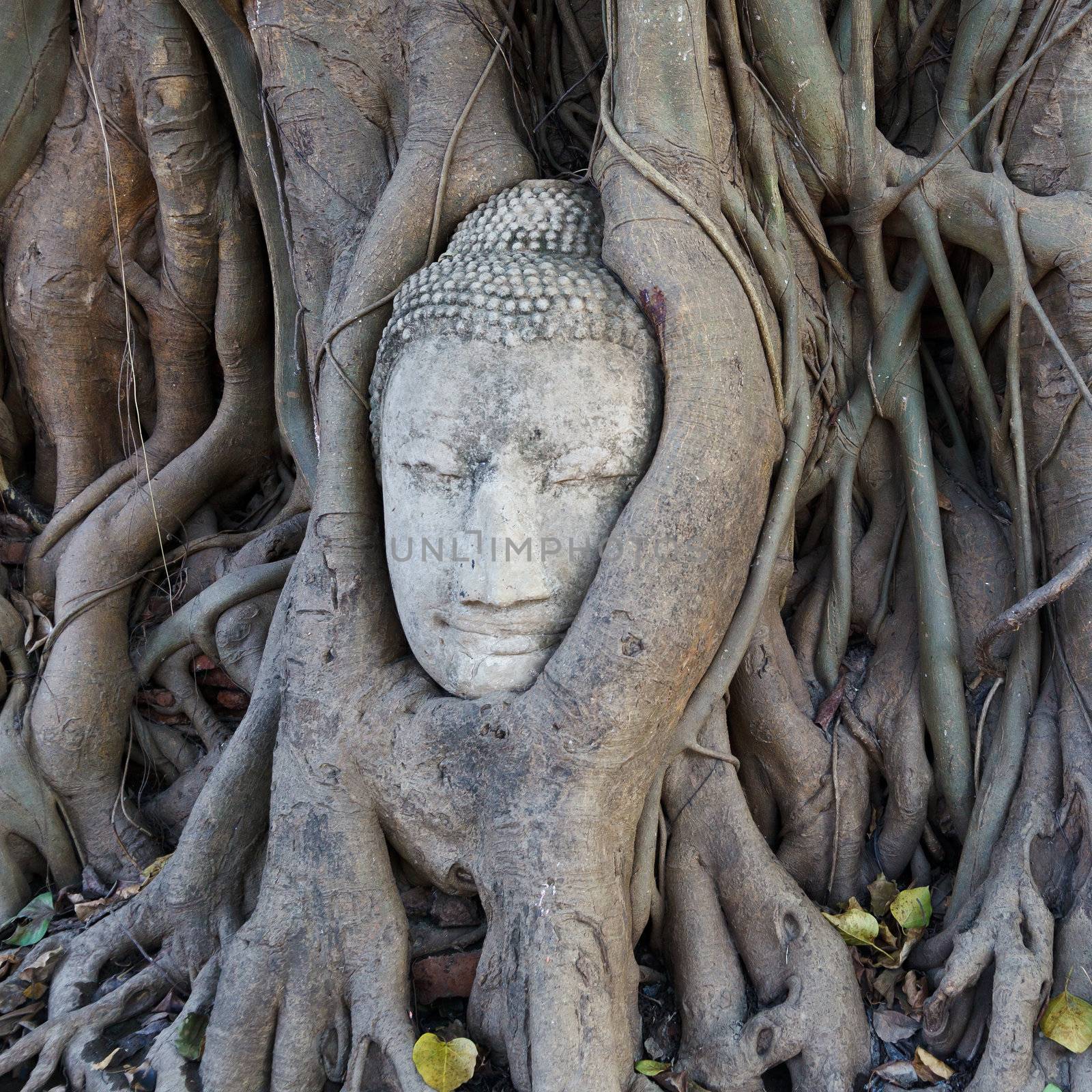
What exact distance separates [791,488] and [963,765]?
0.73 meters

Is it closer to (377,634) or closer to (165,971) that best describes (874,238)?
(377,634)

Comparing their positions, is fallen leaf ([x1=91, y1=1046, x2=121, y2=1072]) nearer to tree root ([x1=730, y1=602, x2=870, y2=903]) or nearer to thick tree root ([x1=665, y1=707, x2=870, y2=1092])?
thick tree root ([x1=665, y1=707, x2=870, y2=1092])

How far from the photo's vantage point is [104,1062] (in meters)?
1.90

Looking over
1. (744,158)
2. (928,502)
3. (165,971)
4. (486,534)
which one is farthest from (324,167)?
(165,971)

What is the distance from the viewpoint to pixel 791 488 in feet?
6.73

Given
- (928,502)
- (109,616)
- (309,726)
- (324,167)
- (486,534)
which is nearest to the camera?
(486,534)

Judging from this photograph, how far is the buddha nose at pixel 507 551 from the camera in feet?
5.97

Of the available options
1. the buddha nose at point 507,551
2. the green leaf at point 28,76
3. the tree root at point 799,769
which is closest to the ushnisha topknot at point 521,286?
the buddha nose at point 507,551

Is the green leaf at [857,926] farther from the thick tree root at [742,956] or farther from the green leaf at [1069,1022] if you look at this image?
the green leaf at [1069,1022]

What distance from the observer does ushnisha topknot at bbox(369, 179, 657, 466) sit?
73.5 inches

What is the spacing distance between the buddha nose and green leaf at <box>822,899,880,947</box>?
0.94 m

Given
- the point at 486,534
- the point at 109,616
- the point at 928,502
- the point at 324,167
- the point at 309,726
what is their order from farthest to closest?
1. the point at 109,616
2. the point at 324,167
3. the point at 928,502
4. the point at 309,726
5. the point at 486,534

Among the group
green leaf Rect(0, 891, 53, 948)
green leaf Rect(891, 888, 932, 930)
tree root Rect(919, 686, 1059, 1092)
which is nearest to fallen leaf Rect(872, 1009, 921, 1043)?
tree root Rect(919, 686, 1059, 1092)

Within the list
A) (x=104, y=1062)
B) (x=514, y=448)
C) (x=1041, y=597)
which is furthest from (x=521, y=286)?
(x=104, y=1062)
